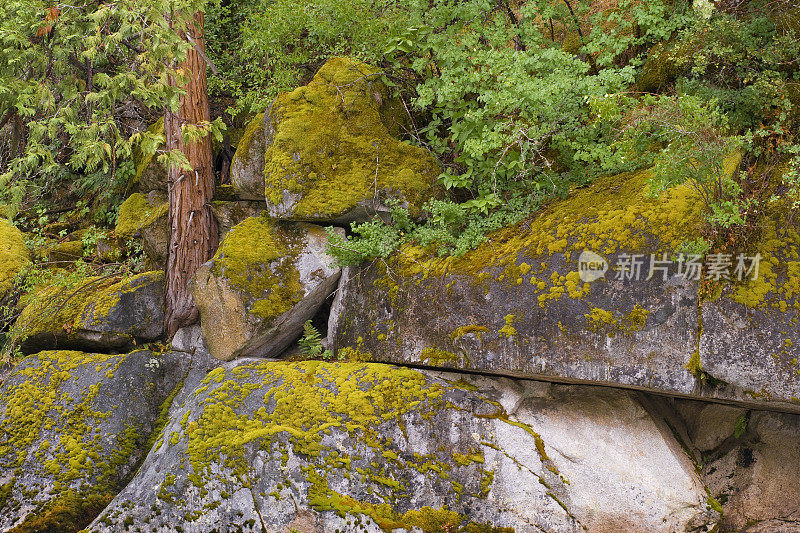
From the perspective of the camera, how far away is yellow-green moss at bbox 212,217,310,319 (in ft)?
22.1

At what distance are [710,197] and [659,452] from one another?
8.14 ft

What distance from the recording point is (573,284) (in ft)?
16.8

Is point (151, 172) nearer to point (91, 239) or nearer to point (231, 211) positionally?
point (91, 239)

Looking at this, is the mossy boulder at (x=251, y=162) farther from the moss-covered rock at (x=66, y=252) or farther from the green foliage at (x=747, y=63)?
the green foliage at (x=747, y=63)

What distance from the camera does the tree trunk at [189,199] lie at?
7.74m

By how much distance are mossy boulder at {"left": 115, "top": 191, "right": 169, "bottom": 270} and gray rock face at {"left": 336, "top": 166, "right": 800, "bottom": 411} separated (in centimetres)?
436

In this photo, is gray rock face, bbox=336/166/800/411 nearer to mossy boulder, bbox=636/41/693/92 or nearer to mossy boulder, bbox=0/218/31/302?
mossy boulder, bbox=636/41/693/92

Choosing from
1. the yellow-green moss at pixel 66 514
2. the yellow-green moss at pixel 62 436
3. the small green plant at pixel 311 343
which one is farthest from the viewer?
the small green plant at pixel 311 343

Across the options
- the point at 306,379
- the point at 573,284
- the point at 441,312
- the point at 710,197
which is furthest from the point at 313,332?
the point at 710,197

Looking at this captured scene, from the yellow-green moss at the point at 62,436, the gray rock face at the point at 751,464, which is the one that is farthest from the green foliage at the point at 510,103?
the yellow-green moss at the point at 62,436

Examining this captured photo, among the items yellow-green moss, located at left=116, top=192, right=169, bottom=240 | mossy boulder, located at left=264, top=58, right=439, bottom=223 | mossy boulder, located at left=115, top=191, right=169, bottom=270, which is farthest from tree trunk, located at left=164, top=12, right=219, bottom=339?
mossy boulder, located at left=264, top=58, right=439, bottom=223

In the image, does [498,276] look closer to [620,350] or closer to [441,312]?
[441,312]

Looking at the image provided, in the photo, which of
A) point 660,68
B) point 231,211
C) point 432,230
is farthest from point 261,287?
point 660,68

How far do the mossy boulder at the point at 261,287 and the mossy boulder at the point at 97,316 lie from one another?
98cm
